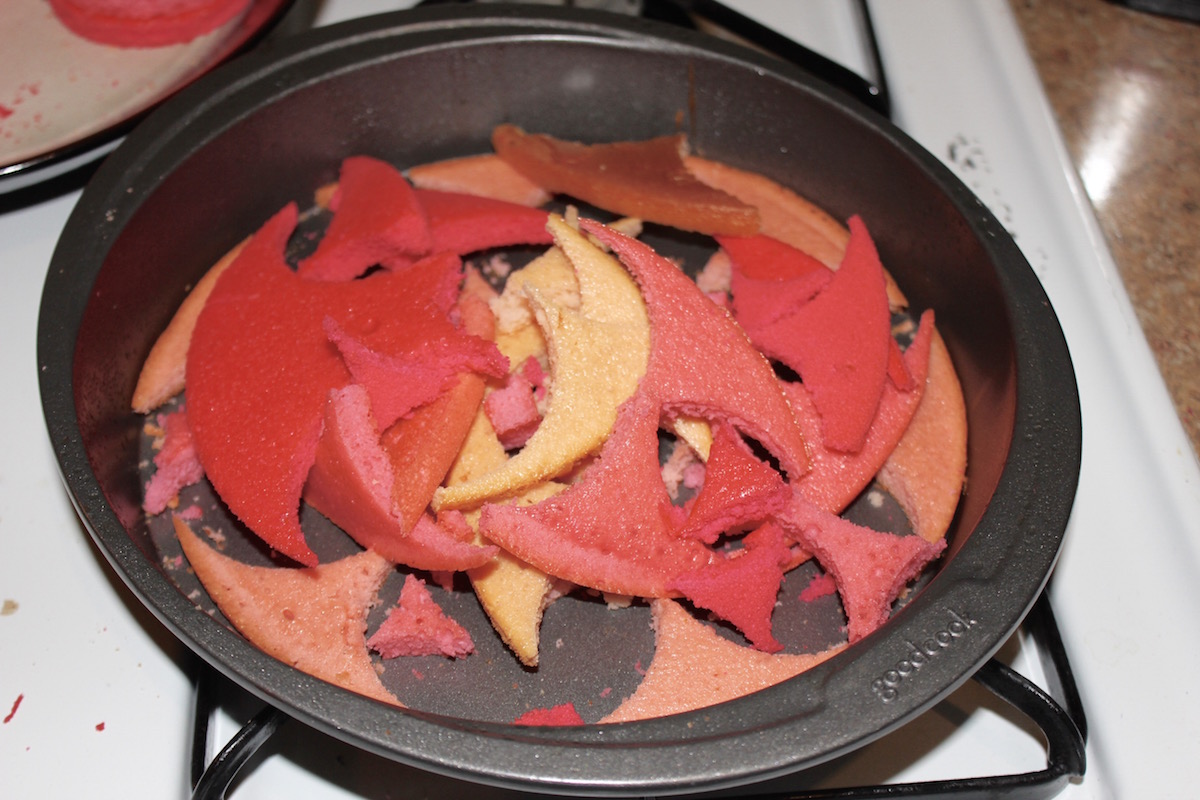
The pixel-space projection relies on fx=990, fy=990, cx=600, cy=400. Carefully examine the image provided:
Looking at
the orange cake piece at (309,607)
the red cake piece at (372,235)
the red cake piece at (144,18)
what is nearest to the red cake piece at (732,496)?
the orange cake piece at (309,607)

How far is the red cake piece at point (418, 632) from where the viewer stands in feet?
2.71

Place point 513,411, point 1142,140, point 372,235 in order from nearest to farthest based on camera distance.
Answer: point 513,411
point 372,235
point 1142,140

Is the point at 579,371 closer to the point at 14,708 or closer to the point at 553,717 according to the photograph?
the point at 553,717

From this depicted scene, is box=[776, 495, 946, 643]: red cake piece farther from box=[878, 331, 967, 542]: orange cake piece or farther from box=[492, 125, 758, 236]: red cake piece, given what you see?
box=[492, 125, 758, 236]: red cake piece

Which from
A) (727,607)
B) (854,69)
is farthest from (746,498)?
(854,69)

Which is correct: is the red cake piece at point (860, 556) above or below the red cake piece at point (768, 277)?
below

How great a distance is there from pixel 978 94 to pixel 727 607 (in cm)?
84

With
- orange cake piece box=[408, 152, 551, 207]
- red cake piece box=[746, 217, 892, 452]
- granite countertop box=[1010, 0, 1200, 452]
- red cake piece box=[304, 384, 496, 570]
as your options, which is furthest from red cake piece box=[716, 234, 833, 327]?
granite countertop box=[1010, 0, 1200, 452]

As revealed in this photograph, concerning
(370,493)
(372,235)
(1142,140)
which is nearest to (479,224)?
(372,235)

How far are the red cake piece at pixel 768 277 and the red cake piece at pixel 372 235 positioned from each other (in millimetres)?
320

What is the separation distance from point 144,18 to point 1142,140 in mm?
1386

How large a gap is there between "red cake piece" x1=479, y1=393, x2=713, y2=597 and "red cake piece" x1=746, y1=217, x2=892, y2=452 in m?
0.17

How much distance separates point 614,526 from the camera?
0.80 metres

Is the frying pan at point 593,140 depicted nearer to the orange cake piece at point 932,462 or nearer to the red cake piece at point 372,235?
the orange cake piece at point 932,462
